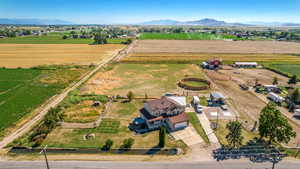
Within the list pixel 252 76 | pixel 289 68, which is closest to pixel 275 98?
pixel 252 76

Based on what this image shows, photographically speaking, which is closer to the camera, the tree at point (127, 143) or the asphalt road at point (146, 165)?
the asphalt road at point (146, 165)

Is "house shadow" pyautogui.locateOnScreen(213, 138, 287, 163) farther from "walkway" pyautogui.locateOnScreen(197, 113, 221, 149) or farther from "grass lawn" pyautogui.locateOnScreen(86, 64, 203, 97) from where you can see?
"grass lawn" pyautogui.locateOnScreen(86, 64, 203, 97)

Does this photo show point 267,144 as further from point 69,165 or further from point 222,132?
point 69,165

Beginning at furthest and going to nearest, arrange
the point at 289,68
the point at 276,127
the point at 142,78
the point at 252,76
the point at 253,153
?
the point at 289,68
the point at 252,76
the point at 142,78
the point at 276,127
the point at 253,153

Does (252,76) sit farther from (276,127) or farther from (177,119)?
(177,119)

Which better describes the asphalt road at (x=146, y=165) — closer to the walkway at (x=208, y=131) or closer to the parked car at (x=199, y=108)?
the walkway at (x=208, y=131)

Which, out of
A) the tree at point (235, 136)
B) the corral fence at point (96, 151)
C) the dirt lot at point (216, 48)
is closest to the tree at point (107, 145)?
the corral fence at point (96, 151)

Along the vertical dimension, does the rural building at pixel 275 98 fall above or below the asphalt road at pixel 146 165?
above
